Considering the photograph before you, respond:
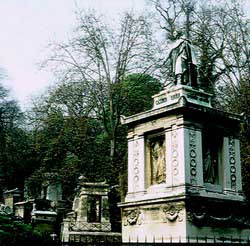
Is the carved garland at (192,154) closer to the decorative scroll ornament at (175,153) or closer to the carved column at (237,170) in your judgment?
the decorative scroll ornament at (175,153)

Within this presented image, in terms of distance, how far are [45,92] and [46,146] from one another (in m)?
3.08

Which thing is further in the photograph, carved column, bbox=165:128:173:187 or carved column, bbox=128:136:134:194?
carved column, bbox=128:136:134:194

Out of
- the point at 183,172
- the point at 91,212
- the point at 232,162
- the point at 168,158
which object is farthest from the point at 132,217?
the point at 91,212

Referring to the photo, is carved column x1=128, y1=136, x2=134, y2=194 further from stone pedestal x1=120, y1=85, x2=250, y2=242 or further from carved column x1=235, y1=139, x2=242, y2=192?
carved column x1=235, y1=139, x2=242, y2=192

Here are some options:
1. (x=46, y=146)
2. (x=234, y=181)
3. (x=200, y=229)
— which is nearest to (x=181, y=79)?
(x=234, y=181)

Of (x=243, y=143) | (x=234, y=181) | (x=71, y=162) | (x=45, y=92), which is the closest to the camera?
(x=234, y=181)

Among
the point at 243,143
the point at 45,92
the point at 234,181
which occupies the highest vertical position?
the point at 45,92

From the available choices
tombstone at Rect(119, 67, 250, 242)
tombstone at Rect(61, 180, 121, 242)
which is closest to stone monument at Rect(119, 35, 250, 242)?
tombstone at Rect(119, 67, 250, 242)

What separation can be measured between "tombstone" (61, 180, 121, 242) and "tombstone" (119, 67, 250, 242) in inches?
416

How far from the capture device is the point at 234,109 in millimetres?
18984

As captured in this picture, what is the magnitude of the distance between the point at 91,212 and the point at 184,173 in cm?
1341

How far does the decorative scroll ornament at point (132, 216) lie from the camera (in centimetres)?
1150

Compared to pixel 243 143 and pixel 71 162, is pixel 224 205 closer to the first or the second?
pixel 243 143

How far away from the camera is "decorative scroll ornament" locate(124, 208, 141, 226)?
37.7 feet
